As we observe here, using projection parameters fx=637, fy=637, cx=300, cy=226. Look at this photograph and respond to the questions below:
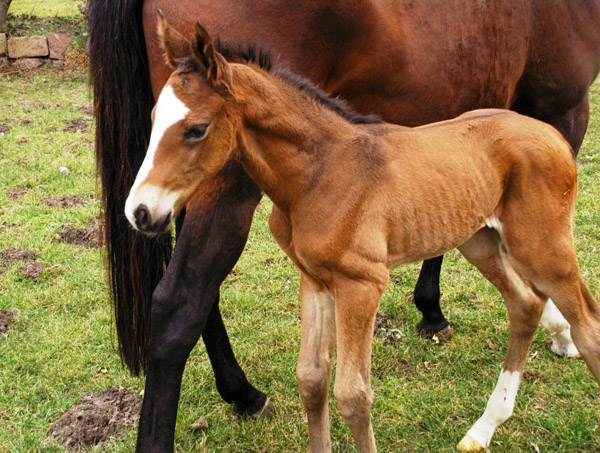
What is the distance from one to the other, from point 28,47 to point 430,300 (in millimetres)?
9458

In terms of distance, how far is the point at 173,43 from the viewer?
2.06 m

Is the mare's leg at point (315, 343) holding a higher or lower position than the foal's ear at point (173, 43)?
lower

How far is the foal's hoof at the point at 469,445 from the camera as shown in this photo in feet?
9.09

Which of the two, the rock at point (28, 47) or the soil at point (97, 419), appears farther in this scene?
the rock at point (28, 47)

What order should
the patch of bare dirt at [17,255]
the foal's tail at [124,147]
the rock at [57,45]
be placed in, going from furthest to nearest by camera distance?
the rock at [57,45] < the patch of bare dirt at [17,255] < the foal's tail at [124,147]

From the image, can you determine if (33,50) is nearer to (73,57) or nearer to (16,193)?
(73,57)

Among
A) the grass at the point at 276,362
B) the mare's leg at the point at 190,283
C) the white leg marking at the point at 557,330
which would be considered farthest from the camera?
the white leg marking at the point at 557,330

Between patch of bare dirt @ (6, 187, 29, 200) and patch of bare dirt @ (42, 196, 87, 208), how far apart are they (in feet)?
0.96

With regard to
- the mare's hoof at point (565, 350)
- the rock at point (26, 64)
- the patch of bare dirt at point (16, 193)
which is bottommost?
the rock at point (26, 64)

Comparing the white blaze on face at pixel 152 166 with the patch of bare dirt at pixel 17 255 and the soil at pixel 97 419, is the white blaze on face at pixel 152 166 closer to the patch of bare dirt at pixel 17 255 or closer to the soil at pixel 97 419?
the soil at pixel 97 419

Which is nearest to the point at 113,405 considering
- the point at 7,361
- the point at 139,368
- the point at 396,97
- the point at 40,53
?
the point at 139,368

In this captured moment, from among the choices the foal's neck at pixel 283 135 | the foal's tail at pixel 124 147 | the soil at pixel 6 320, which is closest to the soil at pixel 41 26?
the soil at pixel 6 320

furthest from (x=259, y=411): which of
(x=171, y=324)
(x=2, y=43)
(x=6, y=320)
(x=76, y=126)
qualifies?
(x=2, y=43)

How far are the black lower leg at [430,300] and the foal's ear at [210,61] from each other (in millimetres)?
2189
